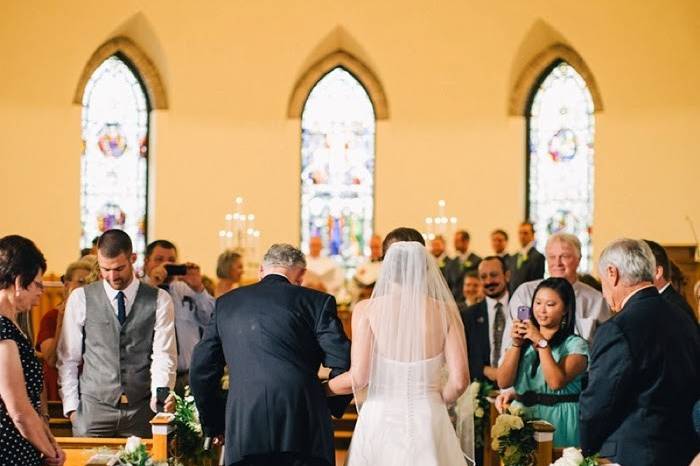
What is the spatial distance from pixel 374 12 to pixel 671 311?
37.6 feet

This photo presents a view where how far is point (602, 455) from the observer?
5152 millimetres

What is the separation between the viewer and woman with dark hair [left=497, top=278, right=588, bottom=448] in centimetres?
622

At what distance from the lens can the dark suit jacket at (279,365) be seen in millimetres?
5340

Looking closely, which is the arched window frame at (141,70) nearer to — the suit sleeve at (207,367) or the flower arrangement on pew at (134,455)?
the suit sleeve at (207,367)

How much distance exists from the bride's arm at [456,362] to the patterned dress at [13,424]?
1.78 meters

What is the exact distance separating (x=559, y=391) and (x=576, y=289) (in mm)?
1584

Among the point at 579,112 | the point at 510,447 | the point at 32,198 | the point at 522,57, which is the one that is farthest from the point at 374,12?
the point at 510,447

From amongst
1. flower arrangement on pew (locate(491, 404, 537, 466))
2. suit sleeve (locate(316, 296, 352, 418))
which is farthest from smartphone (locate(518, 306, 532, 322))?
suit sleeve (locate(316, 296, 352, 418))

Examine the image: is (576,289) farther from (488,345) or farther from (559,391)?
(559,391)

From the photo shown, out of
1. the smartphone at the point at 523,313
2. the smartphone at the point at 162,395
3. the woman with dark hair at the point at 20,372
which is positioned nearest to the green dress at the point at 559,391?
the smartphone at the point at 523,313

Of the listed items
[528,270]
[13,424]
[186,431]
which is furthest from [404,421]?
[528,270]

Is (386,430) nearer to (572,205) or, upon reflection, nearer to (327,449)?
Answer: (327,449)

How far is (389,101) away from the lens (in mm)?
16359

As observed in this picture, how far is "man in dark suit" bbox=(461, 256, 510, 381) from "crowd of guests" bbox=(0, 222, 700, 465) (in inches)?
0.4
